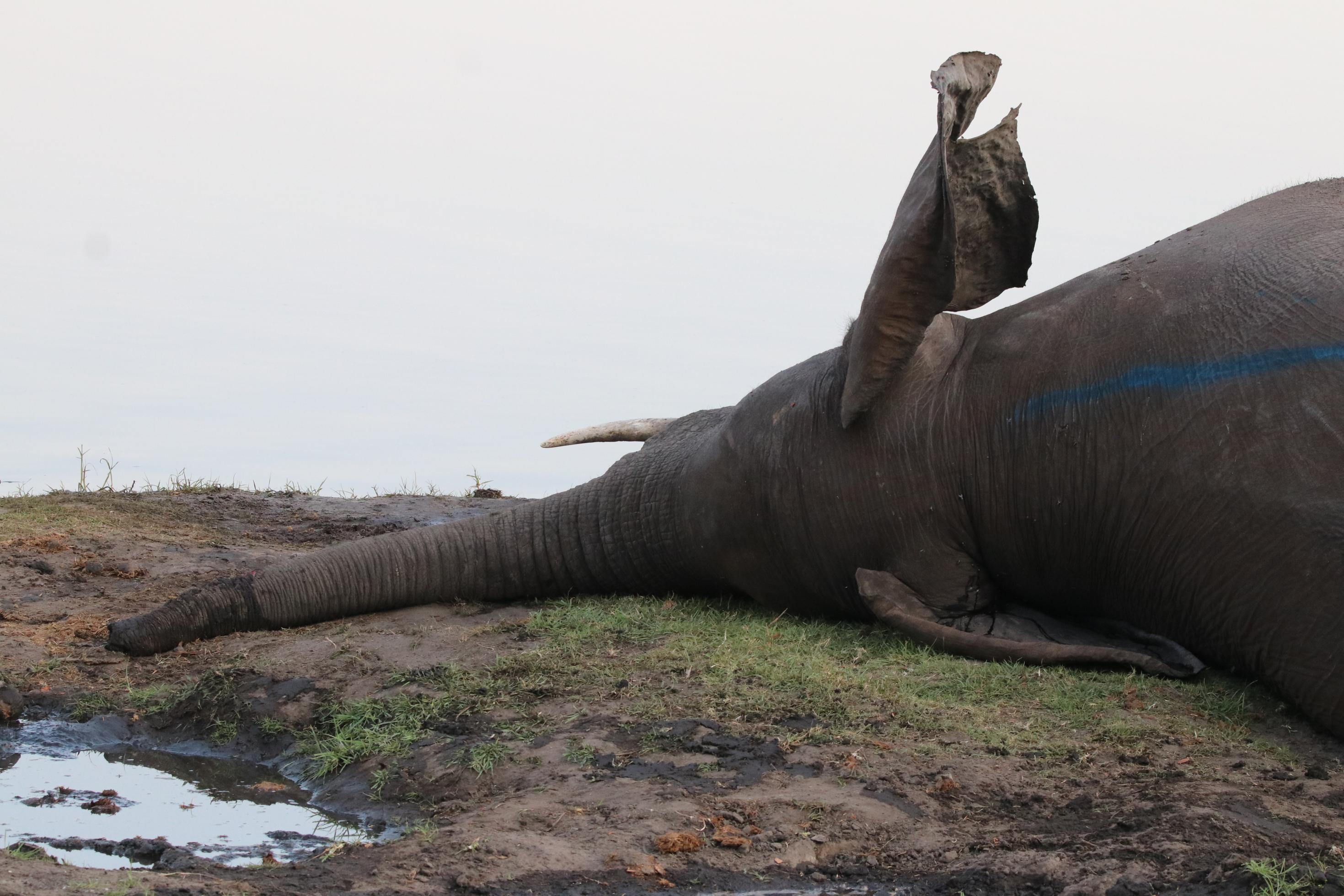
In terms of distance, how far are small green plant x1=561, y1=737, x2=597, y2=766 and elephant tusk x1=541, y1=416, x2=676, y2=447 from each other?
3234 millimetres

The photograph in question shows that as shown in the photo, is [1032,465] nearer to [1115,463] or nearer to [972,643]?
[1115,463]

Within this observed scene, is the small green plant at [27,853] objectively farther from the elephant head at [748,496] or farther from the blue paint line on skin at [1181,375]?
the blue paint line on skin at [1181,375]

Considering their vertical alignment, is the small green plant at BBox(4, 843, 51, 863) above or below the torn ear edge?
below

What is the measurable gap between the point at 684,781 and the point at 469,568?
9.93 ft

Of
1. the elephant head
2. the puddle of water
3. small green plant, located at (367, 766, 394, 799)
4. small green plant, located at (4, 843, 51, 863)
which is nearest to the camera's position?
small green plant, located at (4, 843, 51, 863)

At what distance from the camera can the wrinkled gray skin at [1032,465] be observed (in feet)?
14.8

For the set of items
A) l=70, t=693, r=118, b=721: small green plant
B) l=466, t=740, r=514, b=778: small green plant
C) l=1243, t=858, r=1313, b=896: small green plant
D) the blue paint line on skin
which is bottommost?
l=1243, t=858, r=1313, b=896: small green plant

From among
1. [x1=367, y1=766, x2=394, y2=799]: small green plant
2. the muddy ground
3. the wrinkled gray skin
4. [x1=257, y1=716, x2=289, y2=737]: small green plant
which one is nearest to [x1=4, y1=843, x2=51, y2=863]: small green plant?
the muddy ground

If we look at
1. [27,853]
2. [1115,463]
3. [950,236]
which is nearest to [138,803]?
[27,853]

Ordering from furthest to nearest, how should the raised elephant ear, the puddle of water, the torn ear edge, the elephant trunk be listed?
the elephant trunk < the torn ear edge < the raised elephant ear < the puddle of water

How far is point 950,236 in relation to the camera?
4949 millimetres

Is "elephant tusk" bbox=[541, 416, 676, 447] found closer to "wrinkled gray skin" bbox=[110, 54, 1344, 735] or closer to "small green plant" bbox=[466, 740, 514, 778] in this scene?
"wrinkled gray skin" bbox=[110, 54, 1344, 735]

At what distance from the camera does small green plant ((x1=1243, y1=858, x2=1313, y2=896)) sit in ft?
9.46

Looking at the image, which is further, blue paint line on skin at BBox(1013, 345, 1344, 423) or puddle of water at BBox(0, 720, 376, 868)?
blue paint line on skin at BBox(1013, 345, 1344, 423)
